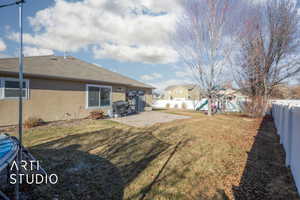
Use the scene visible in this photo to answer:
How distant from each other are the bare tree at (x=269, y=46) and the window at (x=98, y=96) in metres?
12.2

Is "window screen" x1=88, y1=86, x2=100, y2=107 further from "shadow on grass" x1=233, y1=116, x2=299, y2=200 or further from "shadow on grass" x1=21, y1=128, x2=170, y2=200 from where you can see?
"shadow on grass" x1=233, y1=116, x2=299, y2=200

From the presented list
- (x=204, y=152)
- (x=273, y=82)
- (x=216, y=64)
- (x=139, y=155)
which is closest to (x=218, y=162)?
(x=204, y=152)

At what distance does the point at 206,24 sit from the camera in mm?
12875

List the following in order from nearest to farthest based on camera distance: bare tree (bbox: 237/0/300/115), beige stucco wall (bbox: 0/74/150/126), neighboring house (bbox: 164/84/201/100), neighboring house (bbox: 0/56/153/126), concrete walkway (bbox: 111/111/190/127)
Answer: neighboring house (bbox: 0/56/153/126) < beige stucco wall (bbox: 0/74/150/126) < concrete walkway (bbox: 111/111/190/127) < bare tree (bbox: 237/0/300/115) < neighboring house (bbox: 164/84/201/100)

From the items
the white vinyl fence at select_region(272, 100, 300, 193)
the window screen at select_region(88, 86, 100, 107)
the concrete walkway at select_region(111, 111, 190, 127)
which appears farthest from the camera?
the window screen at select_region(88, 86, 100, 107)

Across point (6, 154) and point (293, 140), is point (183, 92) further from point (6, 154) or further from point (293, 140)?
point (6, 154)

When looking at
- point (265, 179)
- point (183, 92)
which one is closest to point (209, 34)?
point (265, 179)

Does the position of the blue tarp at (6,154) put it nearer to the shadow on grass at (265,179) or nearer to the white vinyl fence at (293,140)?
the shadow on grass at (265,179)

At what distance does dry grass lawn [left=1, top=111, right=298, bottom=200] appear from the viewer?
8.98ft

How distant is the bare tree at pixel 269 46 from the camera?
1177cm

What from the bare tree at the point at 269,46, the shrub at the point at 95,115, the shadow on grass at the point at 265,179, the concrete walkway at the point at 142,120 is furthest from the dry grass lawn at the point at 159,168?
the bare tree at the point at 269,46

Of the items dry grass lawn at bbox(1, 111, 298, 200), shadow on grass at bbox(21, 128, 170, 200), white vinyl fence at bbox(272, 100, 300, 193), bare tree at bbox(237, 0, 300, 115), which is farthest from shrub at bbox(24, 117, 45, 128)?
bare tree at bbox(237, 0, 300, 115)

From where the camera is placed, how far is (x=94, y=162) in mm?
3857

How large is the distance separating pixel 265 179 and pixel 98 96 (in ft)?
33.9
